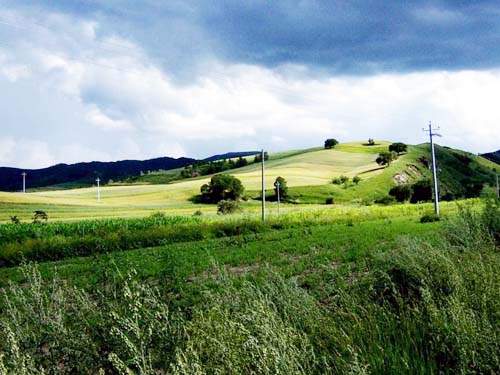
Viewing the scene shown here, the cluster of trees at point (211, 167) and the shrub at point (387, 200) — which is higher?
the cluster of trees at point (211, 167)

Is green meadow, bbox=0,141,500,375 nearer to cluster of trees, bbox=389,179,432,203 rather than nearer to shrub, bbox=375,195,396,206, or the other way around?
shrub, bbox=375,195,396,206

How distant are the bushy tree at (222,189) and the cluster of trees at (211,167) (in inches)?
1535

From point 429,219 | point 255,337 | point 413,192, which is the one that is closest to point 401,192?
point 413,192

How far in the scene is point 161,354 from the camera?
14.9ft

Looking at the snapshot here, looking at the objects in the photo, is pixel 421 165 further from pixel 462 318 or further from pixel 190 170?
pixel 462 318

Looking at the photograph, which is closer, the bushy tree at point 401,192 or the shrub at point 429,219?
the shrub at point 429,219

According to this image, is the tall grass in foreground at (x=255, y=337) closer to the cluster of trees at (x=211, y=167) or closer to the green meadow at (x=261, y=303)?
the green meadow at (x=261, y=303)

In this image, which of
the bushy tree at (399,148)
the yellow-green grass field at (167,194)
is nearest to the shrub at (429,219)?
the yellow-green grass field at (167,194)

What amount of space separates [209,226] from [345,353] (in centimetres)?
2979

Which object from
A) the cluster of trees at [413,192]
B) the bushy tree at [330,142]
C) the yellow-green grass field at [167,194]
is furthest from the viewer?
the bushy tree at [330,142]

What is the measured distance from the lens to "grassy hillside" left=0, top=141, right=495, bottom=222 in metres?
73.2

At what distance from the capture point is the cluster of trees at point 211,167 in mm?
124700

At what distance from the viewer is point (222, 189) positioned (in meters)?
83.3

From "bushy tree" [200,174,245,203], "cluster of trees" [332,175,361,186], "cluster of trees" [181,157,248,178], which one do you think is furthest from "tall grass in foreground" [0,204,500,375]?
"cluster of trees" [181,157,248,178]
